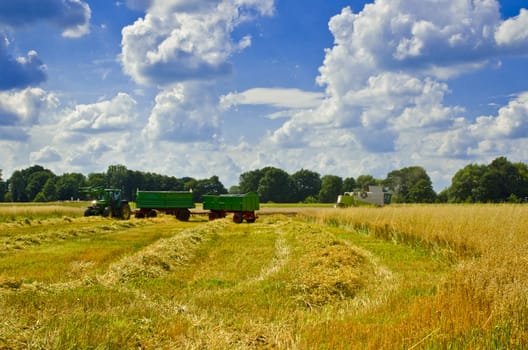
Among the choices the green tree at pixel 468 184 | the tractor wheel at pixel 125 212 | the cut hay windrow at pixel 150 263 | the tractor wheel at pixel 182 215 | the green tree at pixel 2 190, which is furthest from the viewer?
the green tree at pixel 2 190

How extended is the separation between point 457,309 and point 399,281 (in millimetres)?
3683

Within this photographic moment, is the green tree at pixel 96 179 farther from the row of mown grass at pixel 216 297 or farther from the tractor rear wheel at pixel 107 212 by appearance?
the row of mown grass at pixel 216 297

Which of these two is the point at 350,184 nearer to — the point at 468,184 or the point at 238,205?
the point at 468,184

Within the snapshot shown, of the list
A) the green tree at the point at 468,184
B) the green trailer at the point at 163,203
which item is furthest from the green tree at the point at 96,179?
the green trailer at the point at 163,203

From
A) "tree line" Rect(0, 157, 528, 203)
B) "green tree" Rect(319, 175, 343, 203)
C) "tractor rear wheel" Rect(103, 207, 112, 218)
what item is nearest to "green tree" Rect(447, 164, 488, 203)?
"tree line" Rect(0, 157, 528, 203)

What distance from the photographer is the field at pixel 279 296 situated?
7.33 meters

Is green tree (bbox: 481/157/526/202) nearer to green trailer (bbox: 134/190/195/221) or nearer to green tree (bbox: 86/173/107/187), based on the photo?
green trailer (bbox: 134/190/195/221)

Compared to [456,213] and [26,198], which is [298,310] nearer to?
[456,213]

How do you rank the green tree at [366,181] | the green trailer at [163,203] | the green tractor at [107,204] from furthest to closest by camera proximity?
the green tree at [366,181] → the green trailer at [163,203] → the green tractor at [107,204]

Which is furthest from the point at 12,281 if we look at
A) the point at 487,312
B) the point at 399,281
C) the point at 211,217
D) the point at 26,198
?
the point at 26,198

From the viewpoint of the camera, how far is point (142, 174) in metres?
117

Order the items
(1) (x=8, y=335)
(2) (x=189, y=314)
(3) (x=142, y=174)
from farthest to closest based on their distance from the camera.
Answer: (3) (x=142, y=174), (2) (x=189, y=314), (1) (x=8, y=335)

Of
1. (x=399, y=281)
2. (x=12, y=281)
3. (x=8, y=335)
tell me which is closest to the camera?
(x=8, y=335)

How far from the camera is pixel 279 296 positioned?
10.6 m
